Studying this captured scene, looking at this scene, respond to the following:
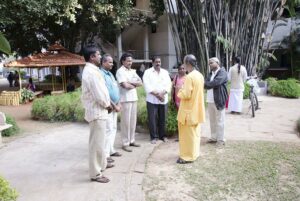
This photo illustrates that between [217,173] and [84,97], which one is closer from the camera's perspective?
[84,97]

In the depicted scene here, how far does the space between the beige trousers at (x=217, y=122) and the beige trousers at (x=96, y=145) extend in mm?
2362

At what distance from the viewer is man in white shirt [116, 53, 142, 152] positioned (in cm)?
565

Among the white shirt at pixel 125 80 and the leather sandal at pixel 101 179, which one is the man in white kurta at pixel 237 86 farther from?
the leather sandal at pixel 101 179

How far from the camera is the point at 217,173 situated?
454cm

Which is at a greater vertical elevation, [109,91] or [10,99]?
[109,91]

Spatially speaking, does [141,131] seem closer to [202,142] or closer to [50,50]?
[202,142]

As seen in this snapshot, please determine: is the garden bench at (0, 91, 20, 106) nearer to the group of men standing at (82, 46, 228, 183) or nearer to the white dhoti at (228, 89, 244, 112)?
the white dhoti at (228, 89, 244, 112)

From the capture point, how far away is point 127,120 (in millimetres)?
5742

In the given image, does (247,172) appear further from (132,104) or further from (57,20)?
(57,20)

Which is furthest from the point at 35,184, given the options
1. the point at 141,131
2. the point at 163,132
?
the point at 141,131

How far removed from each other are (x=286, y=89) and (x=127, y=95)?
870 centimetres

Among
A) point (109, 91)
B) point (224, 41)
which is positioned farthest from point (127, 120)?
point (224, 41)

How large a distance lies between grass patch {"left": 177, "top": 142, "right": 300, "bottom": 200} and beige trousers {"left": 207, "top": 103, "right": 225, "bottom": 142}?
9.5 inches

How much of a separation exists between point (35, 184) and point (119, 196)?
1177 millimetres
